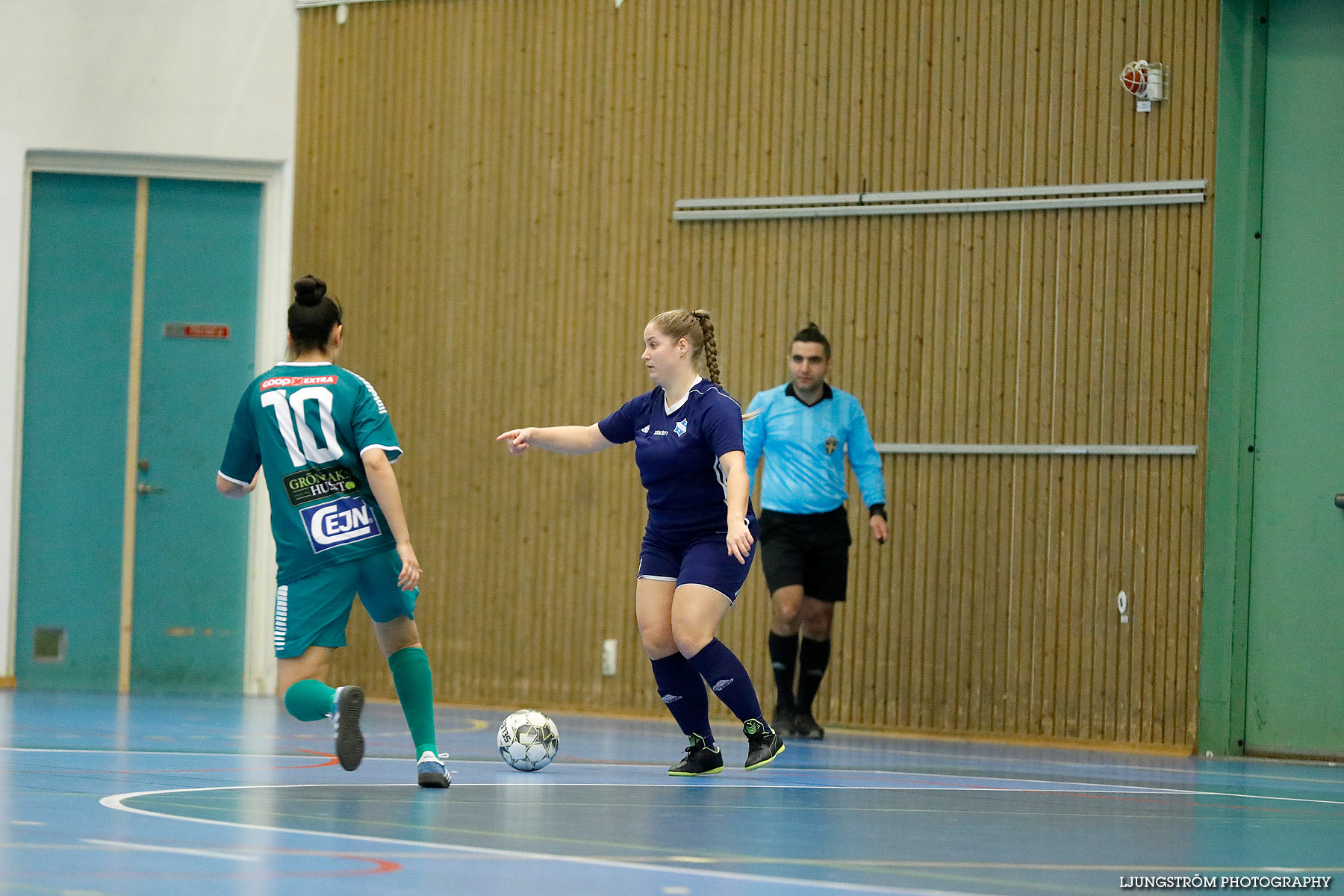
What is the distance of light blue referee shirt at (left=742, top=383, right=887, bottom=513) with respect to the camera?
8836 mm

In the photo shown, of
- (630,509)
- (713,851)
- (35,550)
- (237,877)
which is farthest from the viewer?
(35,550)

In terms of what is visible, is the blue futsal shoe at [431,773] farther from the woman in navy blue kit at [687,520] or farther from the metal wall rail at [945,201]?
the metal wall rail at [945,201]

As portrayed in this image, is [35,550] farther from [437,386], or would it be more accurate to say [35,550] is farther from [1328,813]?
[1328,813]

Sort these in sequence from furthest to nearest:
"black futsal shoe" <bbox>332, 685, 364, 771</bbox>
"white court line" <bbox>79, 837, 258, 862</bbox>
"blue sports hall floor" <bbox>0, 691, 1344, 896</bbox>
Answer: "black futsal shoe" <bbox>332, 685, 364, 771</bbox>
"white court line" <bbox>79, 837, 258, 862</bbox>
"blue sports hall floor" <bbox>0, 691, 1344, 896</bbox>

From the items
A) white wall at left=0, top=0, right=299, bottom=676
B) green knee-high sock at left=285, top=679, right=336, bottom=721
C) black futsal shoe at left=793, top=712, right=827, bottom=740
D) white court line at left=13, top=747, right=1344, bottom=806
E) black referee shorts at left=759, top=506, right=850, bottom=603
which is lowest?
black futsal shoe at left=793, top=712, right=827, bottom=740

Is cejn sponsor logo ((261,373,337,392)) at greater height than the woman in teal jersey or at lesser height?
greater

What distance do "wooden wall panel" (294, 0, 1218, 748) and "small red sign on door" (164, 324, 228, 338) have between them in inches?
30.4

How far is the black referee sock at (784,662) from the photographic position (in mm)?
8891

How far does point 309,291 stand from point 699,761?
2344 mm

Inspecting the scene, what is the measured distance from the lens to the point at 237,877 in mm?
3398

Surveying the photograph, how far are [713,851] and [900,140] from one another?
6457mm

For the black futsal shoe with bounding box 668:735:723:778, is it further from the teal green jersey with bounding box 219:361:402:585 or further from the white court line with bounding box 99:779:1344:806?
the teal green jersey with bounding box 219:361:402:585

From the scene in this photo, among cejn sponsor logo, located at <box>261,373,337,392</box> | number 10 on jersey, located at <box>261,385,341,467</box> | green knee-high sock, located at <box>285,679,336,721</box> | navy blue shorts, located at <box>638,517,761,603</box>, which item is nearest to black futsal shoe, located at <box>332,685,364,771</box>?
green knee-high sock, located at <box>285,679,336,721</box>

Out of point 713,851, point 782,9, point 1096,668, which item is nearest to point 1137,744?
point 1096,668
